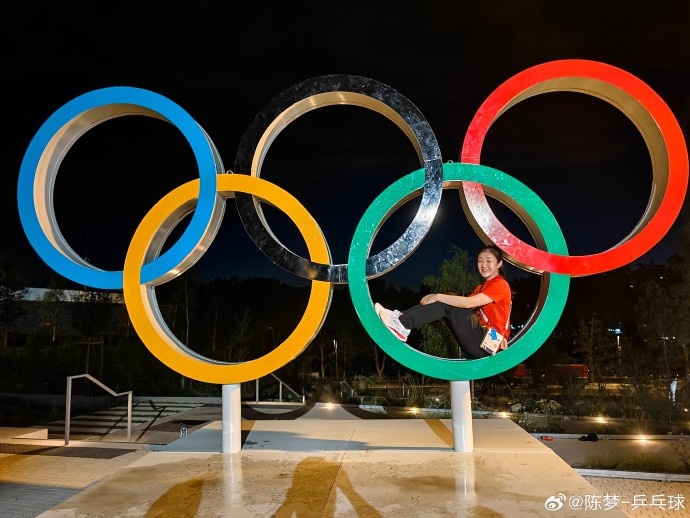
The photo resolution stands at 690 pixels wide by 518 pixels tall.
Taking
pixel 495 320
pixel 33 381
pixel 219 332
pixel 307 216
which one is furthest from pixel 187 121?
pixel 219 332

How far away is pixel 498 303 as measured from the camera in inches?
219

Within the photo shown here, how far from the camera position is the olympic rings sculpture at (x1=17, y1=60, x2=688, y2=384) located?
5336 millimetres

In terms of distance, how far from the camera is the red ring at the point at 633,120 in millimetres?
5199

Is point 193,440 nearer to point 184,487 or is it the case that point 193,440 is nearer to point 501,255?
point 184,487

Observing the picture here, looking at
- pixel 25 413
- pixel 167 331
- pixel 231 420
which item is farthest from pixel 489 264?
pixel 25 413

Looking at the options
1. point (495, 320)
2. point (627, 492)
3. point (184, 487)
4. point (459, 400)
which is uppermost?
point (495, 320)

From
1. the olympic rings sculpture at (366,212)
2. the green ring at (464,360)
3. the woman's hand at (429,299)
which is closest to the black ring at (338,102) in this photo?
the olympic rings sculpture at (366,212)

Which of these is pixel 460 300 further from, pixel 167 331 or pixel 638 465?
pixel 638 465

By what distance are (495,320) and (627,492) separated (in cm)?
375

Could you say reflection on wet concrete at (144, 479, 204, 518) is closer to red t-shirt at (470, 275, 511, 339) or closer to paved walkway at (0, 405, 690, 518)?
paved walkway at (0, 405, 690, 518)

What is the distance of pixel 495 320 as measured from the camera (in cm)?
558

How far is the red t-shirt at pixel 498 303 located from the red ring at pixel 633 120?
0.96 feet

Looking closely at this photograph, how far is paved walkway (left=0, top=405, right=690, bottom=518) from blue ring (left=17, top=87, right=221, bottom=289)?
2.00 meters

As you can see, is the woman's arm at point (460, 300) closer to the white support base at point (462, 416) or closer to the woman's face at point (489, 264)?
the woman's face at point (489, 264)
